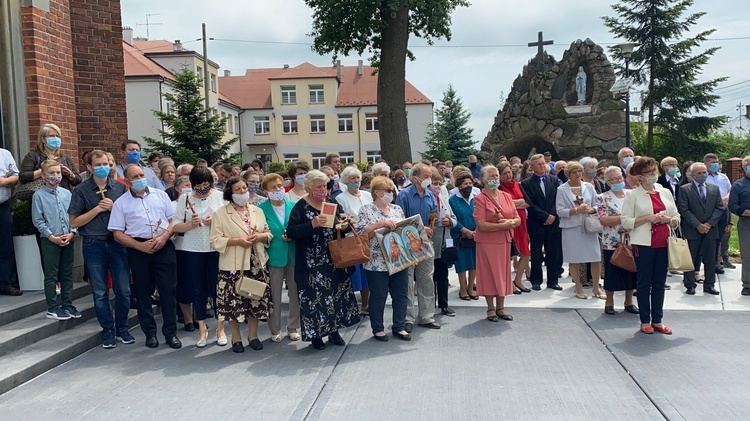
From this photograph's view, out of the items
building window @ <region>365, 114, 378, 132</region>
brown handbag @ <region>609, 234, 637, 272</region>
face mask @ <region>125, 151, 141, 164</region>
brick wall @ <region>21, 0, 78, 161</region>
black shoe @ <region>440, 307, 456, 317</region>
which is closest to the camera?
brown handbag @ <region>609, 234, 637, 272</region>

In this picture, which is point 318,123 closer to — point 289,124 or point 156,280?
point 289,124

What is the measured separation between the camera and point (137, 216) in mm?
6801

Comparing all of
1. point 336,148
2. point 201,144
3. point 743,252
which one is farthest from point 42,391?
point 336,148

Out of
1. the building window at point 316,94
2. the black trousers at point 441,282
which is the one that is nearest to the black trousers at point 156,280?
the black trousers at point 441,282

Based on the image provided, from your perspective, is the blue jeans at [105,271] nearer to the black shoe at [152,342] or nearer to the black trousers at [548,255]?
the black shoe at [152,342]

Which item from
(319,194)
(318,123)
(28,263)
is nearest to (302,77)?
(318,123)

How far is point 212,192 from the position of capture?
23.6 feet

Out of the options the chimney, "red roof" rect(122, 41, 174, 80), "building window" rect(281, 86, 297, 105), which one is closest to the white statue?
"red roof" rect(122, 41, 174, 80)

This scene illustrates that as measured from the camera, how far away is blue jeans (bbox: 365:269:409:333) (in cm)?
722

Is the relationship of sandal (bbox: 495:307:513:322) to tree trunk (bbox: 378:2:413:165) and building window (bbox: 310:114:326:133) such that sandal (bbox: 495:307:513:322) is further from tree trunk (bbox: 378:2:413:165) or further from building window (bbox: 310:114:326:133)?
building window (bbox: 310:114:326:133)

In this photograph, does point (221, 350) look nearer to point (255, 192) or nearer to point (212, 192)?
point (212, 192)

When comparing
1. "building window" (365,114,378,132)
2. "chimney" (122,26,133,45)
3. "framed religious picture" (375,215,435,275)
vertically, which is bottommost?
"framed religious picture" (375,215,435,275)

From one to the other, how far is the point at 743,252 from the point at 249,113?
56574 mm

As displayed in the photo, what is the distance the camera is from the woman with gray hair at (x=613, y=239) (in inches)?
318
